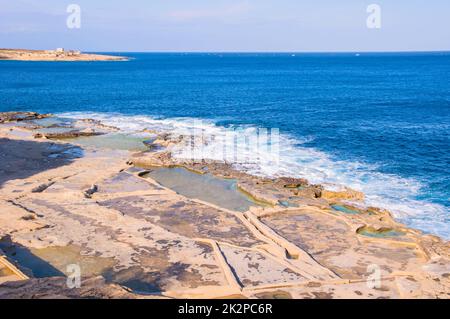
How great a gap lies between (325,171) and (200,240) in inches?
693

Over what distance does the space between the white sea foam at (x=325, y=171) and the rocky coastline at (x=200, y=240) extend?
6.08 feet

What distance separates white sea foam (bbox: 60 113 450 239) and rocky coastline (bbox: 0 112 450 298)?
1852 millimetres

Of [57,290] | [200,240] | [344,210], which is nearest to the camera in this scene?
[57,290]

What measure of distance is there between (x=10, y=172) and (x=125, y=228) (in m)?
15.9

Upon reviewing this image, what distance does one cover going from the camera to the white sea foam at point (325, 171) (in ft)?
91.3

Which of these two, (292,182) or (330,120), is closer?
(292,182)

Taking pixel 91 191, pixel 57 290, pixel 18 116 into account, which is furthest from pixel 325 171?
pixel 18 116

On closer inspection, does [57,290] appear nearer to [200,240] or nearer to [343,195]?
[200,240]

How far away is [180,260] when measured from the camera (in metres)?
21.2

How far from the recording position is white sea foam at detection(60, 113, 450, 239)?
1096 inches

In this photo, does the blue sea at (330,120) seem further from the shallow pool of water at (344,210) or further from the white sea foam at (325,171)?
the shallow pool of water at (344,210)

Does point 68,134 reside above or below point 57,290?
above

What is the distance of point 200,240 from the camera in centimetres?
2353
